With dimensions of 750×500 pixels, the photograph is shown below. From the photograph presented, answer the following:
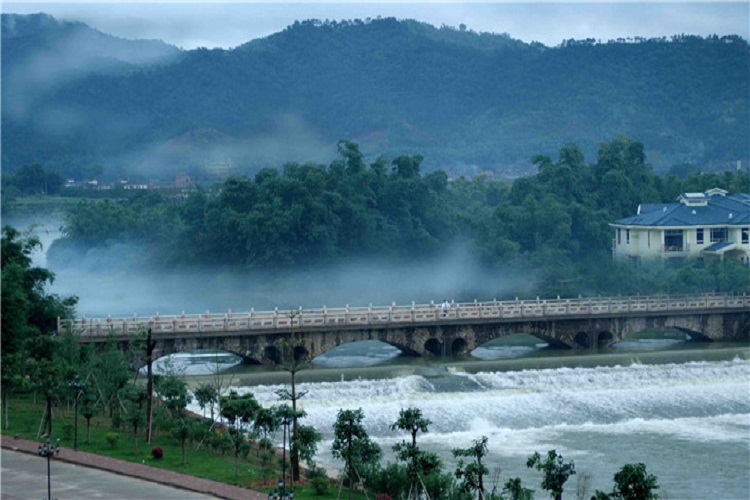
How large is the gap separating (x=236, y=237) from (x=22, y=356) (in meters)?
→ 35.9

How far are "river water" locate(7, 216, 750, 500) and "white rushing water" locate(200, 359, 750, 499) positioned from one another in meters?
0.04

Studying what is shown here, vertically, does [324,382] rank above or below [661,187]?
below

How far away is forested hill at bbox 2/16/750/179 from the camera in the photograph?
128 m

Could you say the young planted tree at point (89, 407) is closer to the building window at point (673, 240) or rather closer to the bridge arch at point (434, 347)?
the bridge arch at point (434, 347)

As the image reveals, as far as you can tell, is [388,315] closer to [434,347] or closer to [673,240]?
[434,347]

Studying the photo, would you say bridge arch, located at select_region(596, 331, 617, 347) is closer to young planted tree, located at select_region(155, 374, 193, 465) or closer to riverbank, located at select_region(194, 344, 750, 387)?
riverbank, located at select_region(194, 344, 750, 387)

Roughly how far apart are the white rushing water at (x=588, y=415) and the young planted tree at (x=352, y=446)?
15.0ft

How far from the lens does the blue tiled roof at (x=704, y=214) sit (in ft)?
251

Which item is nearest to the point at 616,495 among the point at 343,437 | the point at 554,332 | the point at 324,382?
the point at 343,437

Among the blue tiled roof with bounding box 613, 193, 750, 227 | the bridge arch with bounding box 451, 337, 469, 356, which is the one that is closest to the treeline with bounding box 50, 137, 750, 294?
the blue tiled roof with bounding box 613, 193, 750, 227

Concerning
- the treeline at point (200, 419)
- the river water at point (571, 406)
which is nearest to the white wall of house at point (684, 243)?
the river water at point (571, 406)

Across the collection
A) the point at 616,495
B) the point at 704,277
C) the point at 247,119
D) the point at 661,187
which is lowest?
the point at 616,495

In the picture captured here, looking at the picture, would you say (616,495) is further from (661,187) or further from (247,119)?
(247,119)

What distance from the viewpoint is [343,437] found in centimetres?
3631
